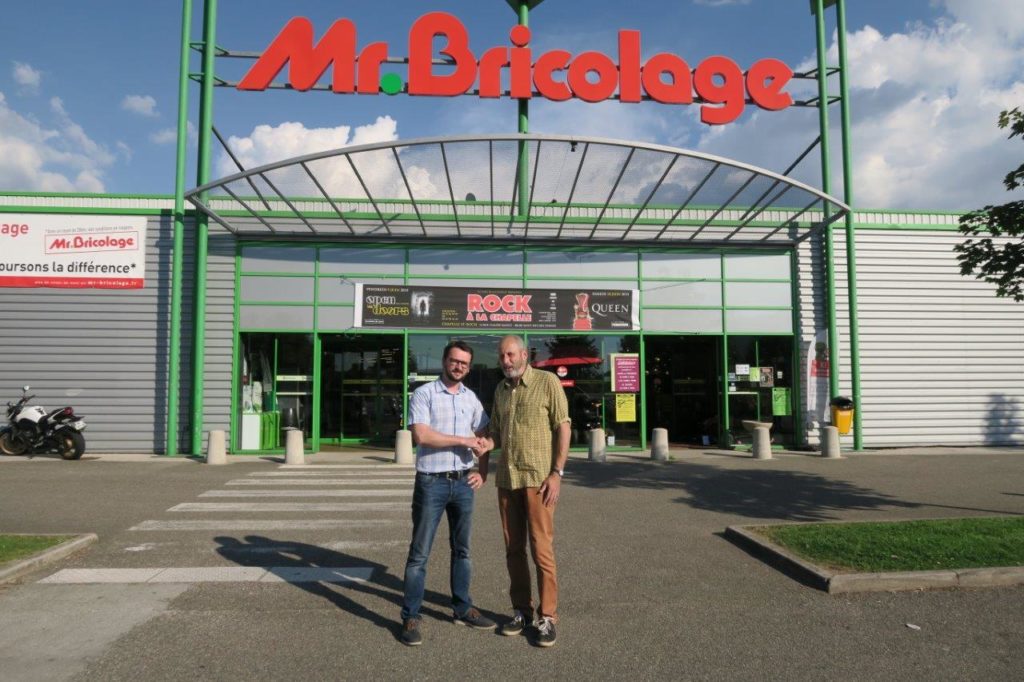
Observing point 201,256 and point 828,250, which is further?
point 828,250

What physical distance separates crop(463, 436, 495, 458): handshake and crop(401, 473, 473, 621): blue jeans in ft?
0.63

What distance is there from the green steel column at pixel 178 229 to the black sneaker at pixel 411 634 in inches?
487

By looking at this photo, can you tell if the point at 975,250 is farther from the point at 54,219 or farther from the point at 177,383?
the point at 54,219

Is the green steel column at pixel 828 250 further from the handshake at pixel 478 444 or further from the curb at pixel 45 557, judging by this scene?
the curb at pixel 45 557

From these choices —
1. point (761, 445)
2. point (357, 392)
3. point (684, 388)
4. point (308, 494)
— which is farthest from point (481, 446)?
point (684, 388)

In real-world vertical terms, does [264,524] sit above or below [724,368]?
below

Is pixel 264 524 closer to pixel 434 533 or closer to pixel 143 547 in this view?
pixel 143 547

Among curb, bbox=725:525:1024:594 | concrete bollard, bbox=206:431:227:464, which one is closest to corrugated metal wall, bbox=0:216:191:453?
concrete bollard, bbox=206:431:227:464

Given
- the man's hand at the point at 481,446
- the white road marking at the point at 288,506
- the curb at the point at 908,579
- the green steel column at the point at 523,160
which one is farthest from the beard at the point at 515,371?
the green steel column at the point at 523,160

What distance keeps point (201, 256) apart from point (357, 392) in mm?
4694

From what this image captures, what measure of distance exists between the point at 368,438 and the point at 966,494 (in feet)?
40.2

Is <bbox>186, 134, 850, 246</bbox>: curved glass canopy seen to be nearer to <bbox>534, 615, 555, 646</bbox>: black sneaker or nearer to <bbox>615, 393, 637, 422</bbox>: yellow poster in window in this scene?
<bbox>615, 393, 637, 422</bbox>: yellow poster in window

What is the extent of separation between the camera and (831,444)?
48.4 feet

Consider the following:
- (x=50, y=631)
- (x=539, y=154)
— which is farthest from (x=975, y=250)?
(x=50, y=631)
